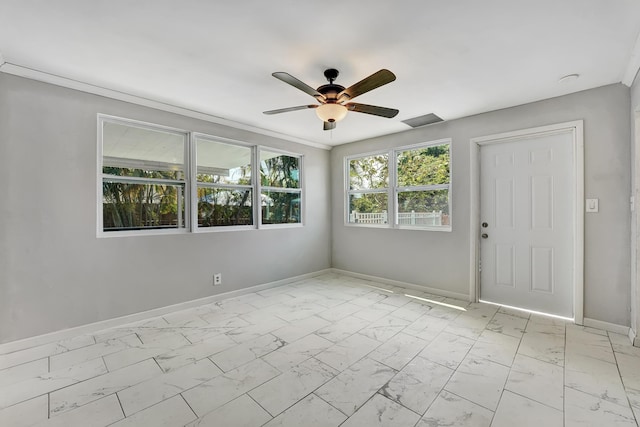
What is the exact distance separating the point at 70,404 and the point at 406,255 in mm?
3966

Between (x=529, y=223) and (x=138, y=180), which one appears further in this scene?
(x=529, y=223)

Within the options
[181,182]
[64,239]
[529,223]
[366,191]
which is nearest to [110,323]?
[64,239]

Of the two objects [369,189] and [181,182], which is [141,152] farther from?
[369,189]

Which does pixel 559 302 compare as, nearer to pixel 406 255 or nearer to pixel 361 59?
pixel 406 255

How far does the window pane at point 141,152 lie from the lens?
3.02 metres

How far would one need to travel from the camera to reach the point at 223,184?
3.90 m

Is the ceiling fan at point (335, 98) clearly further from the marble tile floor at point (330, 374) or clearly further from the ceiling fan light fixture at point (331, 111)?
the marble tile floor at point (330, 374)

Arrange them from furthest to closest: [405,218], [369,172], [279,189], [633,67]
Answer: [369,172]
[279,189]
[405,218]
[633,67]

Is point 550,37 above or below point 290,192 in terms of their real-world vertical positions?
above

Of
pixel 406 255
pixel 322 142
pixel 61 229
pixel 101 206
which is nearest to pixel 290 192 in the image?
pixel 322 142

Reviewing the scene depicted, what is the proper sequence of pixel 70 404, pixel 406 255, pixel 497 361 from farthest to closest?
pixel 406 255, pixel 497 361, pixel 70 404

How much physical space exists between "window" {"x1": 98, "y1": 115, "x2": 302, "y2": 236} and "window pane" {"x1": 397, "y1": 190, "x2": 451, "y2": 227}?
1935 mm

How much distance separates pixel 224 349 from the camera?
2477mm

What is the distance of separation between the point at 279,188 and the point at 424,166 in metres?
2.32
